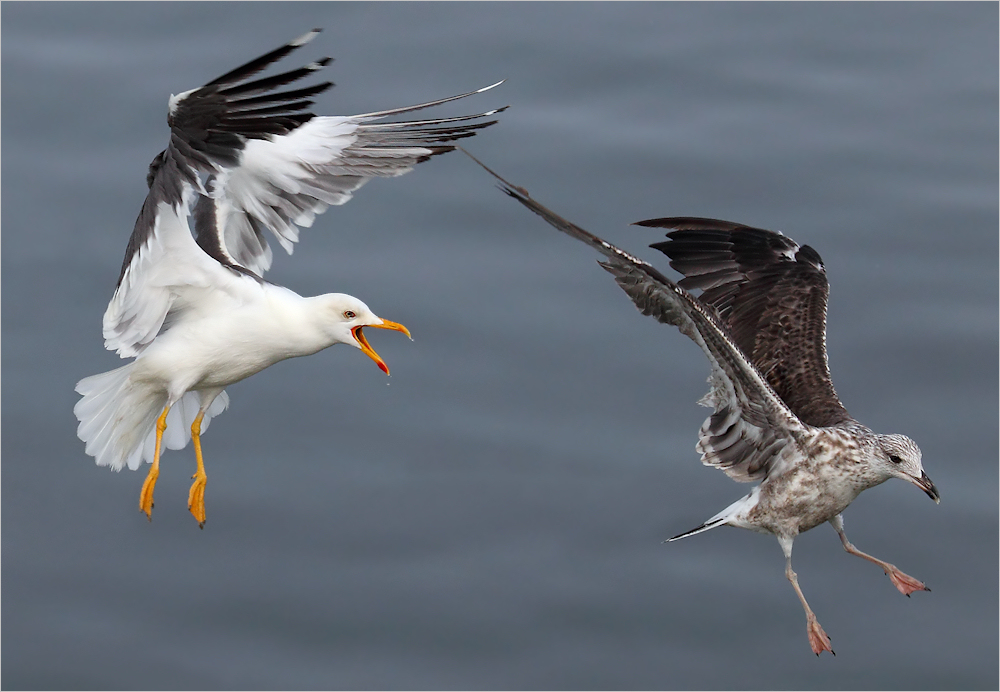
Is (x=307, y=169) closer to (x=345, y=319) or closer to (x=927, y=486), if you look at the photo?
(x=345, y=319)

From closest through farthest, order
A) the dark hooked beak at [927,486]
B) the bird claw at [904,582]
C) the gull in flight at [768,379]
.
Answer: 1. the gull in flight at [768,379]
2. the dark hooked beak at [927,486]
3. the bird claw at [904,582]

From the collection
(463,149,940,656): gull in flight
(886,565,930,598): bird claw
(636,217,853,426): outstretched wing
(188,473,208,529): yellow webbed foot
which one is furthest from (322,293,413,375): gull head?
(886,565,930,598): bird claw

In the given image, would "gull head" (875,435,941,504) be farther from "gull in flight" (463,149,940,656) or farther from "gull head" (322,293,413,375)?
"gull head" (322,293,413,375)

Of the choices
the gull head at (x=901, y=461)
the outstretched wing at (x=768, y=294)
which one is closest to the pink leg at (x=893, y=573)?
the outstretched wing at (x=768, y=294)

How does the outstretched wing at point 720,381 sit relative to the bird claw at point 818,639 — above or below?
above

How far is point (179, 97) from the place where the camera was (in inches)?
290

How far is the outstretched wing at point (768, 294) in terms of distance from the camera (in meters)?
9.09

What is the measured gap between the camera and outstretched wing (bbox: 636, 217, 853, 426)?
909cm

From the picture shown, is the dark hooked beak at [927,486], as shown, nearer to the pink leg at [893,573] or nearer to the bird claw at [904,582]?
the pink leg at [893,573]

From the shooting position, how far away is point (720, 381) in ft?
26.9

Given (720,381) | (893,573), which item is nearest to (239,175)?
(720,381)

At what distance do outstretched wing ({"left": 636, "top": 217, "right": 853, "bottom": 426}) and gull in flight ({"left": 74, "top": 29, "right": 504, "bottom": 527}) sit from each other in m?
1.95

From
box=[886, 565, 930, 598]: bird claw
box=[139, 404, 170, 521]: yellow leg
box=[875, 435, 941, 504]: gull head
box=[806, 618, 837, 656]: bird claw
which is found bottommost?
box=[806, 618, 837, 656]: bird claw

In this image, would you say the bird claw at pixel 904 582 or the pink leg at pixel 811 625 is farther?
the bird claw at pixel 904 582
